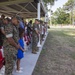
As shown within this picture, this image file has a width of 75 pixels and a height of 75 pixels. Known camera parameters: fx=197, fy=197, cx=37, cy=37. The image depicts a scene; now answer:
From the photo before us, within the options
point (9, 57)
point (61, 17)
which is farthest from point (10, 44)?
point (61, 17)

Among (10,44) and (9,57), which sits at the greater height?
(10,44)

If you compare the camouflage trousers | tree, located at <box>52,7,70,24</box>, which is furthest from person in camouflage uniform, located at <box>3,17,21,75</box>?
tree, located at <box>52,7,70,24</box>

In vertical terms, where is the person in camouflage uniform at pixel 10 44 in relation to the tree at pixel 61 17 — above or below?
above

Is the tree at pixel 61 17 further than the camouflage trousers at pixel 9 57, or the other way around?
the tree at pixel 61 17

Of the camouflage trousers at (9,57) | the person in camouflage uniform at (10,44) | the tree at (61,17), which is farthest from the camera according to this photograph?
the tree at (61,17)

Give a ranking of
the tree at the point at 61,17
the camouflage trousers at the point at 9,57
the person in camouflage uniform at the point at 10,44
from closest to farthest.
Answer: the person in camouflage uniform at the point at 10,44 → the camouflage trousers at the point at 9,57 → the tree at the point at 61,17

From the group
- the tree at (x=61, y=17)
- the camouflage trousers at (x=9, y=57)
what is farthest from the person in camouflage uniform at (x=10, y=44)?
the tree at (x=61, y=17)

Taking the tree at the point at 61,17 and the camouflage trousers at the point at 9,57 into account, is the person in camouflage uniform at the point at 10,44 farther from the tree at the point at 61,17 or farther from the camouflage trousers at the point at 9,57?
the tree at the point at 61,17

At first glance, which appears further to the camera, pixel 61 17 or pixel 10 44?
pixel 61 17

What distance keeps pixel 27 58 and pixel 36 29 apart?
121cm

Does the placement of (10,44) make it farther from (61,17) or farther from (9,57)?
(61,17)

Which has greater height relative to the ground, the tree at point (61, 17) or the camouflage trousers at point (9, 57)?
the camouflage trousers at point (9, 57)

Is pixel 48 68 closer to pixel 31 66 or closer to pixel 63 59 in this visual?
pixel 31 66

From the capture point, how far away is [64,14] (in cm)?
8056
